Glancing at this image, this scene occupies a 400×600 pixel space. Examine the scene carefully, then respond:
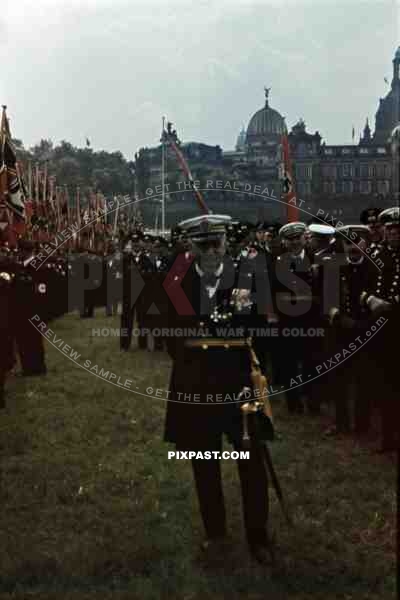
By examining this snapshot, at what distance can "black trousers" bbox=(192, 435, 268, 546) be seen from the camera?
3848 millimetres

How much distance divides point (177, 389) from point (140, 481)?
4.68 ft

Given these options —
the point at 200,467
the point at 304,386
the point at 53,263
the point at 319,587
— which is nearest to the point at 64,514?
the point at 200,467

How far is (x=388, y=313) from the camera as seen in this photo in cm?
559

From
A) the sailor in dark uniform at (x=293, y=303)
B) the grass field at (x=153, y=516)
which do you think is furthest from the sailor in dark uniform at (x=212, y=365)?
the sailor in dark uniform at (x=293, y=303)

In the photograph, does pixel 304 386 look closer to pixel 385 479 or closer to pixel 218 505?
pixel 385 479

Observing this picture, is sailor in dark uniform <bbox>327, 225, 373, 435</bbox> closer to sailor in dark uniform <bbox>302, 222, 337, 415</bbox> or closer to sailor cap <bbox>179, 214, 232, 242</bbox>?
sailor in dark uniform <bbox>302, 222, 337, 415</bbox>

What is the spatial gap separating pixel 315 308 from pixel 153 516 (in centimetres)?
346

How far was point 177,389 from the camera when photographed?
4055 mm

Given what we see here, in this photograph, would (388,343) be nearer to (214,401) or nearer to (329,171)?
(214,401)

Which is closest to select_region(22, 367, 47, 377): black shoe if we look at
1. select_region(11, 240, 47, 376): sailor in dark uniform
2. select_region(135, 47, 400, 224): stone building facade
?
select_region(11, 240, 47, 376): sailor in dark uniform

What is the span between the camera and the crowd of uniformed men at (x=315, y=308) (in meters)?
5.43

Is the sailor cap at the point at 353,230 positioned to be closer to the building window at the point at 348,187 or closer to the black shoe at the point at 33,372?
the black shoe at the point at 33,372

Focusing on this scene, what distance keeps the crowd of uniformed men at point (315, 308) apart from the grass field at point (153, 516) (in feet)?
1.83

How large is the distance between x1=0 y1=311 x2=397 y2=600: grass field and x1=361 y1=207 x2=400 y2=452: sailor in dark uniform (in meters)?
0.35
